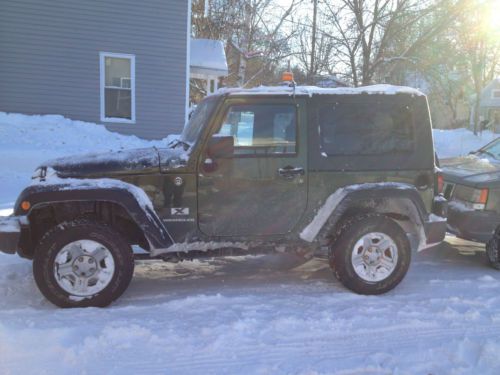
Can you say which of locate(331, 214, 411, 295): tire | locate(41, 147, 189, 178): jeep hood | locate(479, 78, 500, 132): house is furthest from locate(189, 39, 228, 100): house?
locate(479, 78, 500, 132): house

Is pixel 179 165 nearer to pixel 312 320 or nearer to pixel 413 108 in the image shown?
pixel 312 320

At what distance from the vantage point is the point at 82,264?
13.0 feet

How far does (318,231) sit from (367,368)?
150 centimetres

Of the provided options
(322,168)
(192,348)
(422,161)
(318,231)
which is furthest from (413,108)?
(192,348)

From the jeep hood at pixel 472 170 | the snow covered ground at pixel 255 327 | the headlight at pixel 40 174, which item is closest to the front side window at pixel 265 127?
the snow covered ground at pixel 255 327

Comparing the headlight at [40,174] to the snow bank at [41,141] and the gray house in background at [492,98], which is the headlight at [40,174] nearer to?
the snow bank at [41,141]

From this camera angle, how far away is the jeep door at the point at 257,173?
4211mm

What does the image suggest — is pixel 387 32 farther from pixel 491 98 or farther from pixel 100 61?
pixel 491 98

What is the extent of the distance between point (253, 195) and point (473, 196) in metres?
2.76

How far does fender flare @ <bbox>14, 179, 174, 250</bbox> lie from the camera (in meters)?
3.86

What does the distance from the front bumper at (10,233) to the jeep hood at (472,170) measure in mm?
4795

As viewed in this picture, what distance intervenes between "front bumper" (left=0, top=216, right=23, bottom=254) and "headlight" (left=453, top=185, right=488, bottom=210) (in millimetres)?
4732

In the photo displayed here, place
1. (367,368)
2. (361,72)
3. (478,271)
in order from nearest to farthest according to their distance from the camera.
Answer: (367,368) → (478,271) → (361,72)

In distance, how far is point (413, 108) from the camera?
4.51 meters
